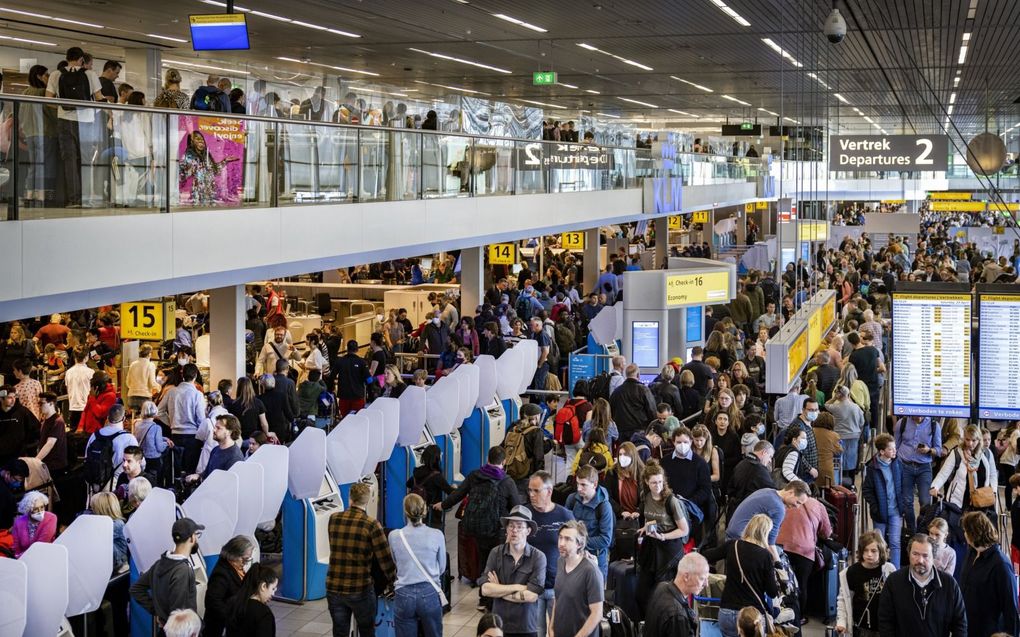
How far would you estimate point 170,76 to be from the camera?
12.0 m

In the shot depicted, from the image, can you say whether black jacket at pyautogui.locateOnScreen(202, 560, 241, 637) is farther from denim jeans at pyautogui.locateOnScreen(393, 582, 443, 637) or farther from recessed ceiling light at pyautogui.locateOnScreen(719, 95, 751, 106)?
recessed ceiling light at pyautogui.locateOnScreen(719, 95, 751, 106)

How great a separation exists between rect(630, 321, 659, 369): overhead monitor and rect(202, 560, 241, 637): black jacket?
1098 cm

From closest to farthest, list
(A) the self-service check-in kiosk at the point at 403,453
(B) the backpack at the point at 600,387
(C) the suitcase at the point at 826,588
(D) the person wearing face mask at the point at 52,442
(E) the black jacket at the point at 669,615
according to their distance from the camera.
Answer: (E) the black jacket at the point at 669,615, (C) the suitcase at the point at 826,588, (D) the person wearing face mask at the point at 52,442, (A) the self-service check-in kiosk at the point at 403,453, (B) the backpack at the point at 600,387

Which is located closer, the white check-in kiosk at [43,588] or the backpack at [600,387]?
the white check-in kiosk at [43,588]

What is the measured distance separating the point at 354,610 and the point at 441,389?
4.72 m

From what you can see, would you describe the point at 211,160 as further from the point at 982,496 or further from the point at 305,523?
the point at 982,496

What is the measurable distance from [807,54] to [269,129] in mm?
16364

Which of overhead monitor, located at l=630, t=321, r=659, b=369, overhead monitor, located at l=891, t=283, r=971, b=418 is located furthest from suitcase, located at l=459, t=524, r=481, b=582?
overhead monitor, located at l=630, t=321, r=659, b=369

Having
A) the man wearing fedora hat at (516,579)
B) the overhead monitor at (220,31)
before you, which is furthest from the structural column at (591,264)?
the man wearing fedora hat at (516,579)

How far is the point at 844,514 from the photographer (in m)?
10.5

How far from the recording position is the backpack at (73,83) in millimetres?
10008

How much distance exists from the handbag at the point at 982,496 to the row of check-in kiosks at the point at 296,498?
17.0 feet

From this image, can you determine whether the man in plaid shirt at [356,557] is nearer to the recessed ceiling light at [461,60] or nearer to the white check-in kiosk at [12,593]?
the white check-in kiosk at [12,593]

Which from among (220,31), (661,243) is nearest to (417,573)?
(220,31)
